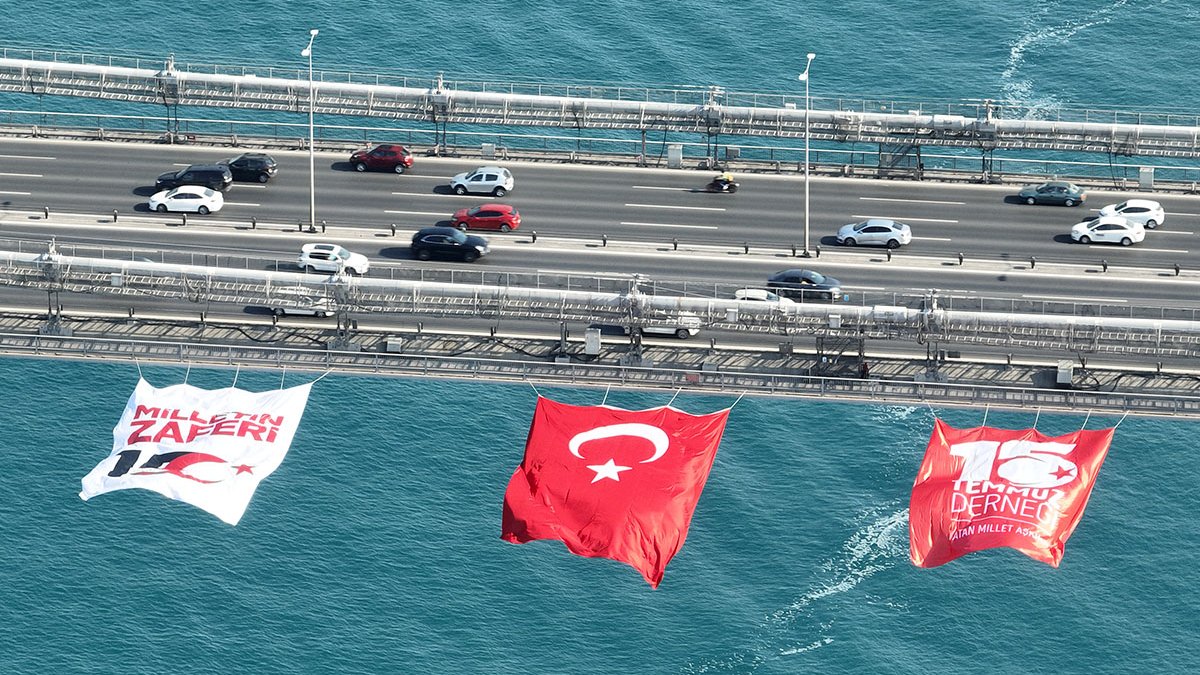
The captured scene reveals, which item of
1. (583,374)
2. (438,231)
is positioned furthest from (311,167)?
(583,374)

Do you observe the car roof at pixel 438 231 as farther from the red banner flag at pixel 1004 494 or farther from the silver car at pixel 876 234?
the red banner flag at pixel 1004 494

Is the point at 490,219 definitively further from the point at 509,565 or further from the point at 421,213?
the point at 509,565

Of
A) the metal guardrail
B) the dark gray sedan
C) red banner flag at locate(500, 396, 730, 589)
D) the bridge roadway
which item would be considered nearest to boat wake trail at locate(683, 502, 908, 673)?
the bridge roadway

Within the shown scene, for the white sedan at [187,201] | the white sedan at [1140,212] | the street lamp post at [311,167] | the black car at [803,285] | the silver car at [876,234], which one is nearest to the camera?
the black car at [803,285]

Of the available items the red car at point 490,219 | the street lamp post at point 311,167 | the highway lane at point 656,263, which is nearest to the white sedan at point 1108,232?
the highway lane at point 656,263

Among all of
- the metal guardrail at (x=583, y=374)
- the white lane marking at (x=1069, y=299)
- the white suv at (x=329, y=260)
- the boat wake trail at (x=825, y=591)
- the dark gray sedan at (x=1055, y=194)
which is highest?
the dark gray sedan at (x=1055, y=194)

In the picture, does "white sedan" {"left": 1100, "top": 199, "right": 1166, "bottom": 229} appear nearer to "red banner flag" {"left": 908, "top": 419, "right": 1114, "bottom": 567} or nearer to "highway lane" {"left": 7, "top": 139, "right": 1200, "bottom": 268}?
"highway lane" {"left": 7, "top": 139, "right": 1200, "bottom": 268}

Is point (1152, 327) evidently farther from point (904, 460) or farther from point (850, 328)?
point (904, 460)
